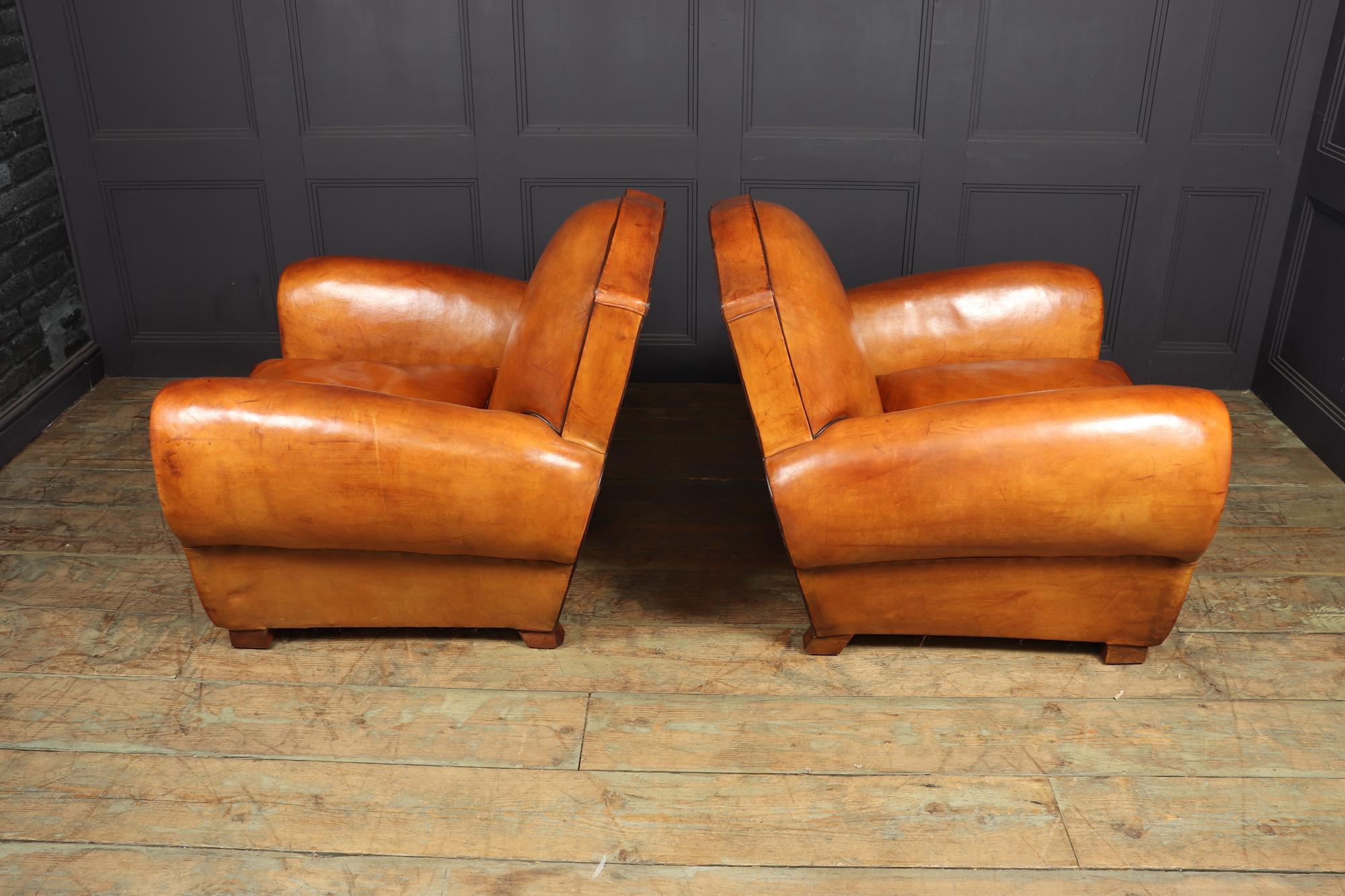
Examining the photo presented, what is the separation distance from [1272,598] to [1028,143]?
5.04 ft

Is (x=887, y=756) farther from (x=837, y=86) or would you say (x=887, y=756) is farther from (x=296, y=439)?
(x=837, y=86)

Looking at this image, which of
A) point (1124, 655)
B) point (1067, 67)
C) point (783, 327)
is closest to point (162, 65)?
point (783, 327)

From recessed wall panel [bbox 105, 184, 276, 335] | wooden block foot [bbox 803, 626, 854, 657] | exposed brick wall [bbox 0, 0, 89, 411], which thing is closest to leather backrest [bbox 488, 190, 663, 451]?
wooden block foot [bbox 803, 626, 854, 657]

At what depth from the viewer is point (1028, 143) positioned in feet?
10.9

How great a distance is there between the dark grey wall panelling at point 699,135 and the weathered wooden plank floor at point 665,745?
1.13m

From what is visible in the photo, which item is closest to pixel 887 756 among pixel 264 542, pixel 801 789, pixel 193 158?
pixel 801 789

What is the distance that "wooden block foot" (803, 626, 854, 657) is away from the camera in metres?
2.31

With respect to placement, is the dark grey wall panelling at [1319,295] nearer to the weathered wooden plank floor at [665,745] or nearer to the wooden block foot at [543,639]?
the weathered wooden plank floor at [665,745]

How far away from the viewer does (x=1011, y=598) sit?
223 cm

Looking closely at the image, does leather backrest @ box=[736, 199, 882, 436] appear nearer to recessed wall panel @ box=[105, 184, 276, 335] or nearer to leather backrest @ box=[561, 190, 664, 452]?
leather backrest @ box=[561, 190, 664, 452]

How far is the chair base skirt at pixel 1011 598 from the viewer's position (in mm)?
2188

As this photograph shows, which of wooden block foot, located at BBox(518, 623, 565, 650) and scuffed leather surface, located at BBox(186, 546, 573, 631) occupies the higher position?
scuffed leather surface, located at BBox(186, 546, 573, 631)

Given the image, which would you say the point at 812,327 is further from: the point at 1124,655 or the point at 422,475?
the point at 1124,655

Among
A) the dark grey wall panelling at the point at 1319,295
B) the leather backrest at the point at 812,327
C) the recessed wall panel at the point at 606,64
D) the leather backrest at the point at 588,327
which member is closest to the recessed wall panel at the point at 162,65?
the recessed wall panel at the point at 606,64
